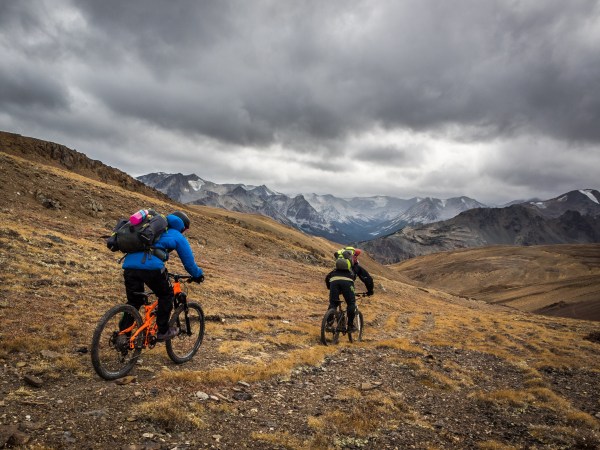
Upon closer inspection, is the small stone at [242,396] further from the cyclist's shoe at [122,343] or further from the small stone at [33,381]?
the small stone at [33,381]

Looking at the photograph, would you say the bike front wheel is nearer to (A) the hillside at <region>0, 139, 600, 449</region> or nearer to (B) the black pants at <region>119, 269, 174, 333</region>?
(A) the hillside at <region>0, 139, 600, 449</region>

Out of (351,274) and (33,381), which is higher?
(351,274)

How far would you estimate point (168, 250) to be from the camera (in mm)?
8609

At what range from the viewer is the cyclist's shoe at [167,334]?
887cm

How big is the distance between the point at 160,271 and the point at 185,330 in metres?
2.58

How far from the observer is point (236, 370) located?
32.4 ft

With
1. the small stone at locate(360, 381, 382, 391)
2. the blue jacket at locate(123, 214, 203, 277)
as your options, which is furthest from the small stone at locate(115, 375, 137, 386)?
the small stone at locate(360, 381, 382, 391)

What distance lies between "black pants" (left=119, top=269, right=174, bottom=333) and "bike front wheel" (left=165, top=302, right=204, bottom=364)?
19.8 inches

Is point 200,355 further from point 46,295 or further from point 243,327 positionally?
point 46,295

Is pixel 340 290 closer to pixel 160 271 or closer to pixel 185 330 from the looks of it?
pixel 185 330

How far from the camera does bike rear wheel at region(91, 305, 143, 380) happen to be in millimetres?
7566

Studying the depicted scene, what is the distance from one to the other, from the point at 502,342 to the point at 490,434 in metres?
18.6

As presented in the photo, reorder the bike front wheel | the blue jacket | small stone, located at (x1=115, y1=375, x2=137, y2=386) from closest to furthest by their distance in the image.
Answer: small stone, located at (x1=115, y1=375, x2=137, y2=386), the blue jacket, the bike front wheel

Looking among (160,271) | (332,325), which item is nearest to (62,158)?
(332,325)
